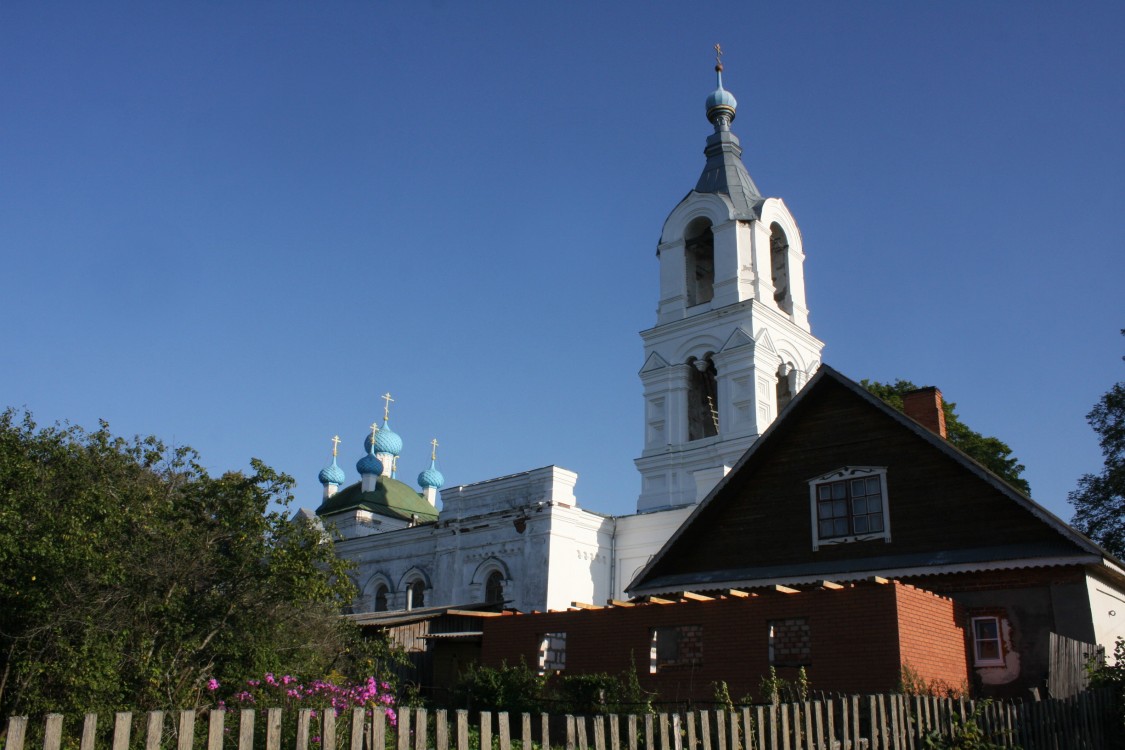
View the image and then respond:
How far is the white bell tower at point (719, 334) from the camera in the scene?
114ft

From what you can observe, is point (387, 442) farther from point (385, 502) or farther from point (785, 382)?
point (785, 382)

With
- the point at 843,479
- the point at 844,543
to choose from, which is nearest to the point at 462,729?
the point at 844,543

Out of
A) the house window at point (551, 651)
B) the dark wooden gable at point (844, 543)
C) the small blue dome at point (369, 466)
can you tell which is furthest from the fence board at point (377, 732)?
the small blue dome at point (369, 466)

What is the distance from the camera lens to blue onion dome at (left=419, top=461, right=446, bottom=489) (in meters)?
55.7

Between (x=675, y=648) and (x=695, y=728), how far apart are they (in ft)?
30.1

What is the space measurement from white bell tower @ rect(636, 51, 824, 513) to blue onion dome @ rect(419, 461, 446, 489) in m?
21.8

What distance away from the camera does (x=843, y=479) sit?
17922 mm

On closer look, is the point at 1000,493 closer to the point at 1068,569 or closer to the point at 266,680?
the point at 1068,569

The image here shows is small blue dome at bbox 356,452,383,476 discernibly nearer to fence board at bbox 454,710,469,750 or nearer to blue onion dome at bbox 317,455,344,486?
blue onion dome at bbox 317,455,344,486

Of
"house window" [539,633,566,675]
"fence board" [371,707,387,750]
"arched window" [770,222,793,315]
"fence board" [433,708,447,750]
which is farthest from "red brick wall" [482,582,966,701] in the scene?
"arched window" [770,222,793,315]

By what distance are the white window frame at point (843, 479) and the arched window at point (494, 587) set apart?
15711mm

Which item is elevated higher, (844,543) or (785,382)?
(785,382)

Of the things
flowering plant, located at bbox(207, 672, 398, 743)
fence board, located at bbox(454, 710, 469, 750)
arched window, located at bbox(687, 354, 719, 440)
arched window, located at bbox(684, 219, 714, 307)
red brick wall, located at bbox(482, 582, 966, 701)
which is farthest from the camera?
arched window, located at bbox(684, 219, 714, 307)

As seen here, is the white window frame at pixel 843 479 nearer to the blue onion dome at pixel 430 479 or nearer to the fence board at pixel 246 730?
the fence board at pixel 246 730
